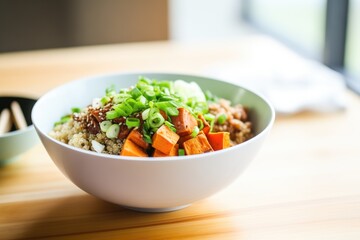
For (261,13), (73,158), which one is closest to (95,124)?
(73,158)

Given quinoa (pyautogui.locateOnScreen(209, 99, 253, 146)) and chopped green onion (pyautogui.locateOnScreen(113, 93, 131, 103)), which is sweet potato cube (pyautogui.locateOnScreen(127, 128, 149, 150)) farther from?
quinoa (pyautogui.locateOnScreen(209, 99, 253, 146))

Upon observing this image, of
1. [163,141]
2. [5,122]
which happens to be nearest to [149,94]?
[163,141]

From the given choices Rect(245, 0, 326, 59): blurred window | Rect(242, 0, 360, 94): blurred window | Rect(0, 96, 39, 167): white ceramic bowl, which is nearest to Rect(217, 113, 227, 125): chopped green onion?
Rect(0, 96, 39, 167): white ceramic bowl

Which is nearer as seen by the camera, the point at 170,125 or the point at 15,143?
the point at 170,125

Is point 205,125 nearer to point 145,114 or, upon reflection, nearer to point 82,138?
point 145,114

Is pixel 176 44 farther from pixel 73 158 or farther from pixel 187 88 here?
pixel 73 158

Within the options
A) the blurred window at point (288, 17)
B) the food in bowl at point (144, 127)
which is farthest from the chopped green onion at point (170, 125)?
the blurred window at point (288, 17)
